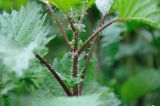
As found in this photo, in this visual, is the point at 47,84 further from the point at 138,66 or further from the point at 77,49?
the point at 138,66

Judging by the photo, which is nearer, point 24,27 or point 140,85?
point 24,27

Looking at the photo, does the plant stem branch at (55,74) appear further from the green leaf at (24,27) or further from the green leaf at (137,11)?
the green leaf at (137,11)

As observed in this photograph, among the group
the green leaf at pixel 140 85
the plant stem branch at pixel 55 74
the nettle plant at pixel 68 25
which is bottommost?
the plant stem branch at pixel 55 74

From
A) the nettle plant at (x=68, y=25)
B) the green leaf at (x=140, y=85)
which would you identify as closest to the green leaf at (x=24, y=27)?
the nettle plant at (x=68, y=25)

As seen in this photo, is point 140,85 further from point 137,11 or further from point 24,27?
point 24,27

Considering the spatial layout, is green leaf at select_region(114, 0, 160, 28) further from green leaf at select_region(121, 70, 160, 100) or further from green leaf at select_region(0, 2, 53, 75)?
green leaf at select_region(121, 70, 160, 100)

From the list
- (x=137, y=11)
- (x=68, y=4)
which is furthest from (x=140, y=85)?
(x=68, y=4)

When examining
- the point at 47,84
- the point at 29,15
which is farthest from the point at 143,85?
the point at 29,15
